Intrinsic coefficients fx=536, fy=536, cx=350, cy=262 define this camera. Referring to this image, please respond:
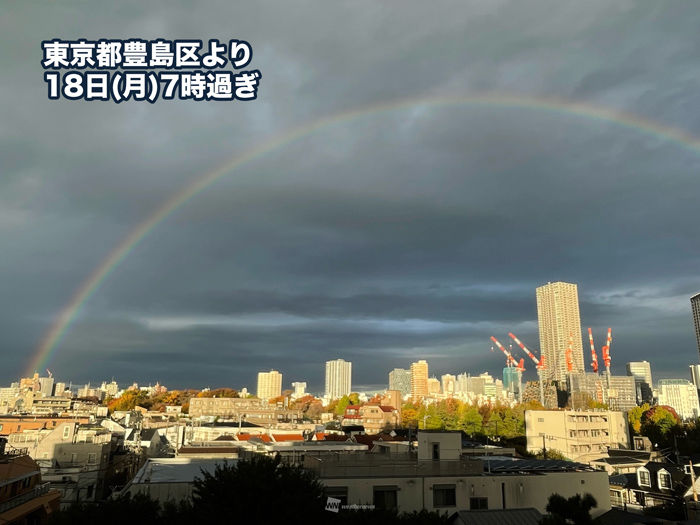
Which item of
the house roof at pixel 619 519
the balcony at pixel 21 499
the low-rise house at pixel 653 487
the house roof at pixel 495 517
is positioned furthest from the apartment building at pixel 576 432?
the balcony at pixel 21 499

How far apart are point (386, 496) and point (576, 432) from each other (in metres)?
57.8

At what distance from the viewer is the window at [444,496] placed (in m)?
24.7

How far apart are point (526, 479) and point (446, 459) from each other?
3.87 meters

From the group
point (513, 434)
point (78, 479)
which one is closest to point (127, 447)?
point (78, 479)

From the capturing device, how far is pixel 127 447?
60906mm

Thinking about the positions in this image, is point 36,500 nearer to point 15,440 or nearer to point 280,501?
point 280,501

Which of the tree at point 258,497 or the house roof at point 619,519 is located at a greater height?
the tree at point 258,497

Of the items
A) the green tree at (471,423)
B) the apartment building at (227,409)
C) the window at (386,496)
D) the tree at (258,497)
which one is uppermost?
the apartment building at (227,409)

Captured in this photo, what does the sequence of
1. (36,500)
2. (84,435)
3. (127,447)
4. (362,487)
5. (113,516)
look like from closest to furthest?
(113,516)
(362,487)
(36,500)
(84,435)
(127,447)

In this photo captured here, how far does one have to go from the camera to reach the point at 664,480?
42.0 metres

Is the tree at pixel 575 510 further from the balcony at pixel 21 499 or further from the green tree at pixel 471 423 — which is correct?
the green tree at pixel 471 423

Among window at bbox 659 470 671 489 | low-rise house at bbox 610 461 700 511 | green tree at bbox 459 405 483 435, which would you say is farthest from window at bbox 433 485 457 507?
green tree at bbox 459 405 483 435

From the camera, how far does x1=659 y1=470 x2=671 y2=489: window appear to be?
41.7 metres

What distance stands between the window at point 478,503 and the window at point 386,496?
3.76 m
